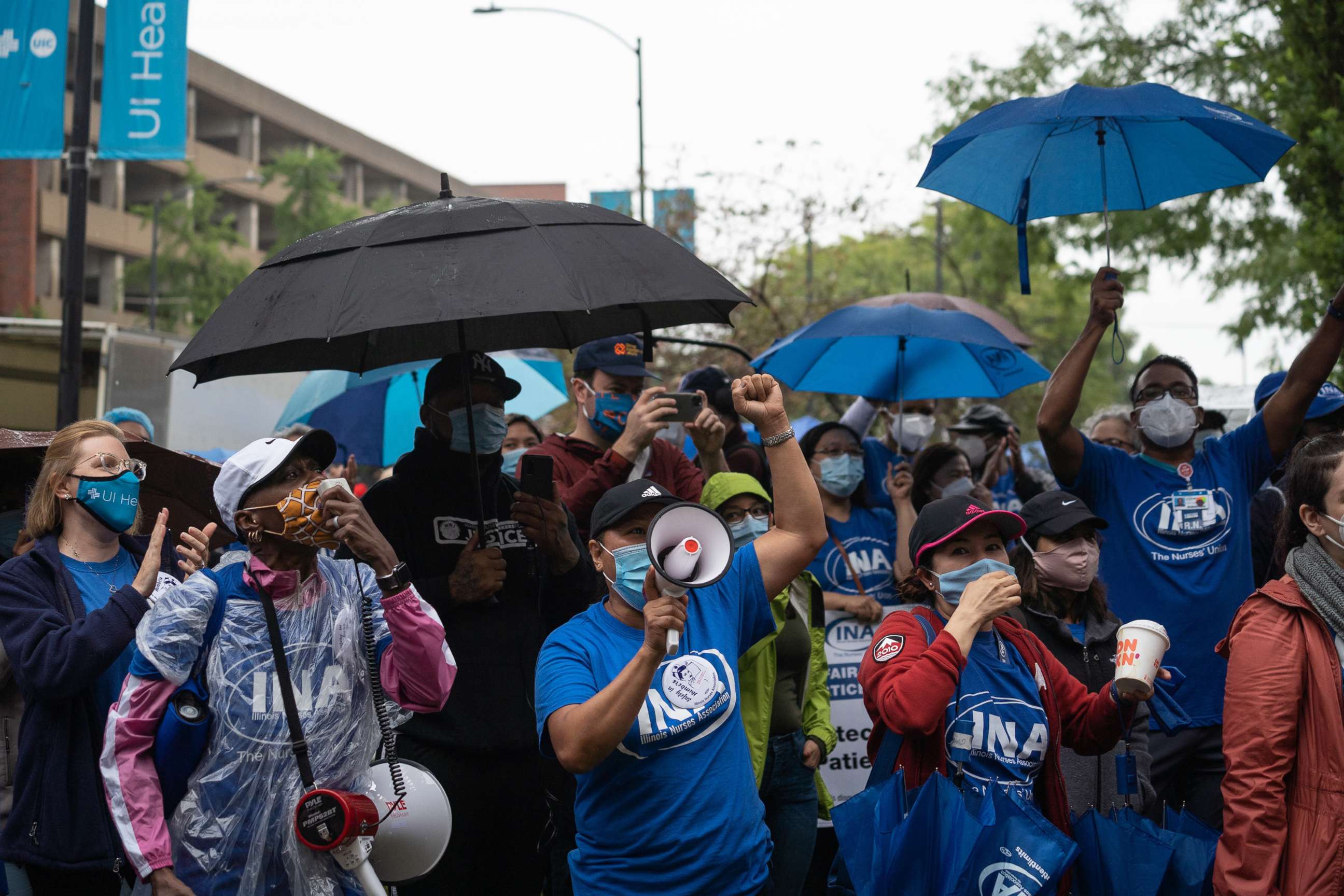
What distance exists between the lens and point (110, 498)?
4.60 metres

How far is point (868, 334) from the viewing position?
7.03 metres

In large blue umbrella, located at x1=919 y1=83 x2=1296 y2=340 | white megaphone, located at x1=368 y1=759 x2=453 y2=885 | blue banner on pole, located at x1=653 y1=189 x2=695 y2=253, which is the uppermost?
blue banner on pole, located at x1=653 y1=189 x2=695 y2=253

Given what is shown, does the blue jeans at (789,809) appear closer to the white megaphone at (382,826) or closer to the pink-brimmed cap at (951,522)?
the pink-brimmed cap at (951,522)

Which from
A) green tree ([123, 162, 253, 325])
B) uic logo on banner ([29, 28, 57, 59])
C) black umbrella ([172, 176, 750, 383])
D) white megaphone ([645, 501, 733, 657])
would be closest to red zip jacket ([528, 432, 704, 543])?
black umbrella ([172, 176, 750, 383])

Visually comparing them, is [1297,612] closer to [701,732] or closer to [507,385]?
[701,732]

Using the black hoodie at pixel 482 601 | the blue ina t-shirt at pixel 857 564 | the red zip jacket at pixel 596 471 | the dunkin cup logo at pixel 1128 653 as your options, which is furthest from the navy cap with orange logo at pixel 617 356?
the dunkin cup logo at pixel 1128 653

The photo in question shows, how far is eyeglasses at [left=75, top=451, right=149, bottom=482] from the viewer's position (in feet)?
15.2

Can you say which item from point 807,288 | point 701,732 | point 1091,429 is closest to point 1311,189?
point 1091,429

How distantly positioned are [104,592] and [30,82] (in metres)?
6.59

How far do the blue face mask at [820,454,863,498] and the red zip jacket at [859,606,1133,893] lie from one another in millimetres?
2560

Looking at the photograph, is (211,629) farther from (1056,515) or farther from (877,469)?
(877,469)


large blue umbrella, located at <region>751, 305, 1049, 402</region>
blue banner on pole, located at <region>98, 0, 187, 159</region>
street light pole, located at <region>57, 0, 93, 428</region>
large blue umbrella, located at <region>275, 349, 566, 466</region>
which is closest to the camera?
large blue umbrella, located at <region>751, 305, 1049, 402</region>

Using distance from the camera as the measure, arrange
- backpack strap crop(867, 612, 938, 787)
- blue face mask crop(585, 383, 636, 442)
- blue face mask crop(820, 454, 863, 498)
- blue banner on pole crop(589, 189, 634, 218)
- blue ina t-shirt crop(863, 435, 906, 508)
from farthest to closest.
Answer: blue banner on pole crop(589, 189, 634, 218) < blue ina t-shirt crop(863, 435, 906, 508) < blue face mask crop(820, 454, 863, 498) < blue face mask crop(585, 383, 636, 442) < backpack strap crop(867, 612, 938, 787)

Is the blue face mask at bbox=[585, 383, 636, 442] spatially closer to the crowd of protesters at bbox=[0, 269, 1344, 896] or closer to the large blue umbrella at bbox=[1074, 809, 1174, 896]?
the crowd of protesters at bbox=[0, 269, 1344, 896]
